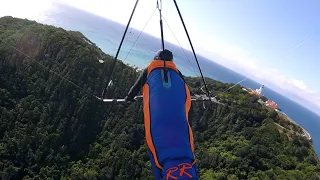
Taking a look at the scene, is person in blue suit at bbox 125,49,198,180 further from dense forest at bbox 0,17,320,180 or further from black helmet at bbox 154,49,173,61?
dense forest at bbox 0,17,320,180

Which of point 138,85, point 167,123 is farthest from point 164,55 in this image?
point 167,123

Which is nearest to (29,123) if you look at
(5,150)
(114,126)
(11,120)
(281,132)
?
(11,120)

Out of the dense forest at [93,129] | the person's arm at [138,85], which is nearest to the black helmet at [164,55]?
the person's arm at [138,85]

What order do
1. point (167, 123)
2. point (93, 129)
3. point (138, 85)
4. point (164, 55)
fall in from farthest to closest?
point (93, 129), point (138, 85), point (164, 55), point (167, 123)

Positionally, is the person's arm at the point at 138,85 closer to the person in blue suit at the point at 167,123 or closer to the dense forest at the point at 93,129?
the person in blue suit at the point at 167,123

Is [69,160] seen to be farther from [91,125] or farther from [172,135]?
[172,135]

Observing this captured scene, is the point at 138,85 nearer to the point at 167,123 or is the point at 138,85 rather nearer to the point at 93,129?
the point at 167,123

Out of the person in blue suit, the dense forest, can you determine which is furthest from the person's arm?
the dense forest
